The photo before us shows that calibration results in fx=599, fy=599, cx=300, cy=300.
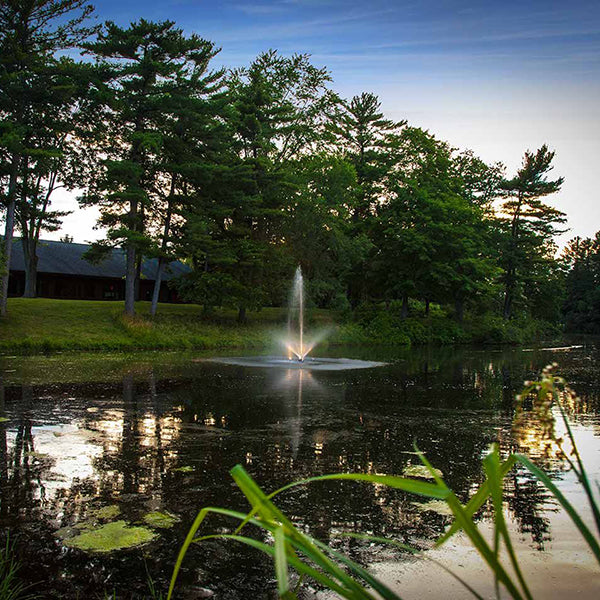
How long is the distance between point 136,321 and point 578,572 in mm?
27928

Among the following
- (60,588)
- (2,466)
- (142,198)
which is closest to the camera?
(60,588)

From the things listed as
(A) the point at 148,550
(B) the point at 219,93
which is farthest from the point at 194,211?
(A) the point at 148,550

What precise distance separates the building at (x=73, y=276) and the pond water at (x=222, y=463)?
104 ft

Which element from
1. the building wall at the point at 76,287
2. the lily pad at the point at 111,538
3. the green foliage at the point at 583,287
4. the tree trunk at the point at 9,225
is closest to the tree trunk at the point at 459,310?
the building wall at the point at 76,287

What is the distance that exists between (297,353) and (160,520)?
24.1 m

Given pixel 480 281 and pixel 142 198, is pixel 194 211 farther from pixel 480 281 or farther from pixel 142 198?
pixel 480 281

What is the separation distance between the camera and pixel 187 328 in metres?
32.6

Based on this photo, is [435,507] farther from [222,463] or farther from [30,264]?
[30,264]

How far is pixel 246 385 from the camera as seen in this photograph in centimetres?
1566

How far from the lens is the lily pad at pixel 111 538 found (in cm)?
472

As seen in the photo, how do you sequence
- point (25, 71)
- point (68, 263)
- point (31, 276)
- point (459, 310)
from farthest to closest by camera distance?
point (459, 310) → point (68, 263) → point (31, 276) → point (25, 71)

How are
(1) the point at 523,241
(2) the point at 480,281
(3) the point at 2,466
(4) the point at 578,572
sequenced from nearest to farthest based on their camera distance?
(4) the point at 578,572, (3) the point at 2,466, (2) the point at 480,281, (1) the point at 523,241

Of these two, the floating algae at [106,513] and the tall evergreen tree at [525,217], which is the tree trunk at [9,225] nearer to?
the floating algae at [106,513]

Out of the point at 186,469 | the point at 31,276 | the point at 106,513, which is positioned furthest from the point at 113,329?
the point at 106,513
